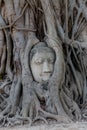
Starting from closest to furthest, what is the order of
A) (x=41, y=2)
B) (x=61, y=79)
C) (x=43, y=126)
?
(x=43, y=126)
(x=61, y=79)
(x=41, y=2)

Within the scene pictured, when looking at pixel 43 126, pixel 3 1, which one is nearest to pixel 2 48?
pixel 3 1

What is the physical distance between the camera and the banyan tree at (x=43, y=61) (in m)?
3.10

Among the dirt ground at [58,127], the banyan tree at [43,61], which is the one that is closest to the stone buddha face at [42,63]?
the banyan tree at [43,61]

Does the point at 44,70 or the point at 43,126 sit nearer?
the point at 43,126

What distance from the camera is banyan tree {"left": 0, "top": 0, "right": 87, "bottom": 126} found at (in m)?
3.10

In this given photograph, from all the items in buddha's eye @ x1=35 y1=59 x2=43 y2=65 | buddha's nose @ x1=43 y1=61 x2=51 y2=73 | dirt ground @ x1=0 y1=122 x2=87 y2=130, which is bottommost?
dirt ground @ x1=0 y1=122 x2=87 y2=130

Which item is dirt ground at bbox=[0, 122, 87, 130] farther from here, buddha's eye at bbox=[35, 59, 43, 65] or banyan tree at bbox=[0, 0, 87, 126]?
buddha's eye at bbox=[35, 59, 43, 65]

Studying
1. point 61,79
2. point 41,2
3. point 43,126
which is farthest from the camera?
point 41,2

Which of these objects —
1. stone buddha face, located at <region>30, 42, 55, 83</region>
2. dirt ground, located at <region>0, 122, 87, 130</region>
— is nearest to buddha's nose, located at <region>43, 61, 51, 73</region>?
stone buddha face, located at <region>30, 42, 55, 83</region>

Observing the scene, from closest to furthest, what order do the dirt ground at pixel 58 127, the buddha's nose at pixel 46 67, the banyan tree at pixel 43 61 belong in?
the dirt ground at pixel 58 127 → the banyan tree at pixel 43 61 → the buddha's nose at pixel 46 67

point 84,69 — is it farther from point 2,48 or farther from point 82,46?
point 2,48

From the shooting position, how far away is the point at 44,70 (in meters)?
3.28

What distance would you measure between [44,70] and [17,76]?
0.31m

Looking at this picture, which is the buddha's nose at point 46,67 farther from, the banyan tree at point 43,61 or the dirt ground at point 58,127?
the dirt ground at point 58,127
